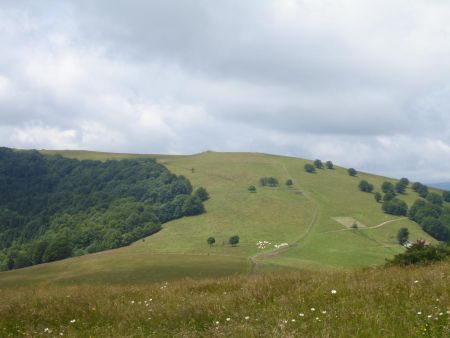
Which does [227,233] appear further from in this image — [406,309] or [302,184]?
[406,309]

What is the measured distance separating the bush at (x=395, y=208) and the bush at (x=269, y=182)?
46.7m

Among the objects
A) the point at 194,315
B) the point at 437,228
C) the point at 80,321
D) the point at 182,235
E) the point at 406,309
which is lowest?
the point at 182,235

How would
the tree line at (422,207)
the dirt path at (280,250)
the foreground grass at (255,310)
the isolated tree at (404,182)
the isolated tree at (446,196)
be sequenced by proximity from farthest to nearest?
the isolated tree at (404,182) < the isolated tree at (446,196) < the tree line at (422,207) < the dirt path at (280,250) < the foreground grass at (255,310)

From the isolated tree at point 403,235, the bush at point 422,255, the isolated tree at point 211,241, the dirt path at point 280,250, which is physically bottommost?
the isolated tree at point 211,241

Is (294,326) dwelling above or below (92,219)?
above

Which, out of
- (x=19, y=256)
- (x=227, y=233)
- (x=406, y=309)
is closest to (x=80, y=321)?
(x=406, y=309)

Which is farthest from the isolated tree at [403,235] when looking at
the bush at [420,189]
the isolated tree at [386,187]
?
the bush at [420,189]

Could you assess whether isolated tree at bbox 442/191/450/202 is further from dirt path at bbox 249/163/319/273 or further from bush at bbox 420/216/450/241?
dirt path at bbox 249/163/319/273

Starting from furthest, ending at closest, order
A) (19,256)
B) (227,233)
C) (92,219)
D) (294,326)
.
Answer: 1. (92,219)
2. (19,256)
3. (227,233)
4. (294,326)

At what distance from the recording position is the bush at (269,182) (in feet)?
587

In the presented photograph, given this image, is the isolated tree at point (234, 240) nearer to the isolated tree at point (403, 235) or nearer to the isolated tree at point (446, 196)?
the isolated tree at point (403, 235)

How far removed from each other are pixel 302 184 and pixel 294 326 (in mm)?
176345

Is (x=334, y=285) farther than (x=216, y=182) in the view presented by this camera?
No

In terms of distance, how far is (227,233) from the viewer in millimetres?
127750
